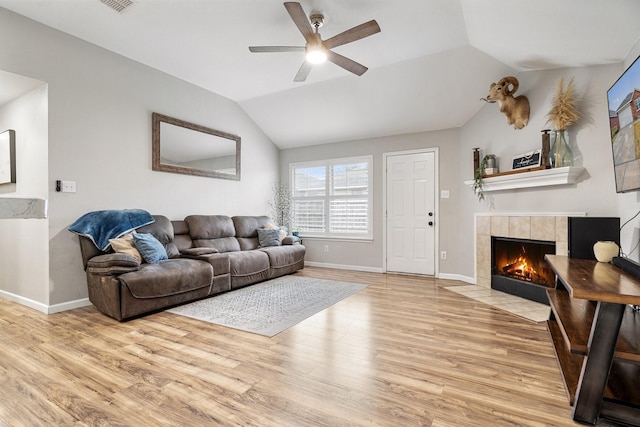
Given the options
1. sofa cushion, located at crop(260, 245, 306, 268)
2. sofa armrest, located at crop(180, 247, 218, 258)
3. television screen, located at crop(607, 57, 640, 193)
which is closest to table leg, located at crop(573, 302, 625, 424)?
television screen, located at crop(607, 57, 640, 193)

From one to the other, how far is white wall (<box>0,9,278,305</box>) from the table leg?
4367mm

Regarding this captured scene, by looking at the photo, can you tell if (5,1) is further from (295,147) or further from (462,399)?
(462,399)

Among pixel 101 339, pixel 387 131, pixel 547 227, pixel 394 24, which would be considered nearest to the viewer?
pixel 101 339

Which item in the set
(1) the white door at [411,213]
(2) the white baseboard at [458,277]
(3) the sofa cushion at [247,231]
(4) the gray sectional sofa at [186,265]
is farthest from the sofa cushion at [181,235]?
A: (2) the white baseboard at [458,277]

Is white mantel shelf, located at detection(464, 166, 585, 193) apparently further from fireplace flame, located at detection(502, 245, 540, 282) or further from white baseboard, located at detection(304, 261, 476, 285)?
white baseboard, located at detection(304, 261, 476, 285)

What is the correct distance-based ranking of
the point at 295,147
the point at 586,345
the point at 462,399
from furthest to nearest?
the point at 295,147 < the point at 462,399 < the point at 586,345

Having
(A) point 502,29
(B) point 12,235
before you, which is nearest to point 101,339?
(B) point 12,235

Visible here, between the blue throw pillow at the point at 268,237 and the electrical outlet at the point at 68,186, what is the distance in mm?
2587

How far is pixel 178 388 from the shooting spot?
1.83m

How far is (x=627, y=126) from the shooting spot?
2.09 metres

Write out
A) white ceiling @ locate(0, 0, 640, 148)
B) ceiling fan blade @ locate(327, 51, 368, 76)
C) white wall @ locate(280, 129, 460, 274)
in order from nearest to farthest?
white ceiling @ locate(0, 0, 640, 148) < ceiling fan blade @ locate(327, 51, 368, 76) < white wall @ locate(280, 129, 460, 274)

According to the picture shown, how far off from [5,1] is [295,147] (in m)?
4.34

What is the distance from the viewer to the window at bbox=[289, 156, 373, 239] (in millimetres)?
5777

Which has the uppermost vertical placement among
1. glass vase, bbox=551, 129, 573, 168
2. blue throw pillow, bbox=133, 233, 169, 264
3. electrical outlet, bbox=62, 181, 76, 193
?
glass vase, bbox=551, 129, 573, 168
